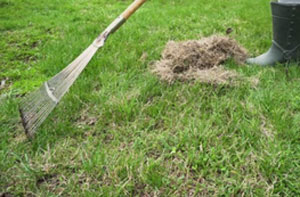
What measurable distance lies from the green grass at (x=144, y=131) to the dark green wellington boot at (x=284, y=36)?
137 millimetres

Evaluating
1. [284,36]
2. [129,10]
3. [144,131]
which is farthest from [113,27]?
[284,36]

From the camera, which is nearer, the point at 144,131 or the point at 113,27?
the point at 144,131

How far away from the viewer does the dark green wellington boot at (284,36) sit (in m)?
2.00

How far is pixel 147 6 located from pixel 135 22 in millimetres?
1092

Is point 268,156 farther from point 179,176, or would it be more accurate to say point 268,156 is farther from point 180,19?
point 180,19

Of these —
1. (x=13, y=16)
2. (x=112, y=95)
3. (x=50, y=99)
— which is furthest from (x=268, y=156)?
(x=13, y=16)

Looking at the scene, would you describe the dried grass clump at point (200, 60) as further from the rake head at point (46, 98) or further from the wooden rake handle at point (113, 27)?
the rake head at point (46, 98)

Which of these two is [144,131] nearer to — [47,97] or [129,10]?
[47,97]

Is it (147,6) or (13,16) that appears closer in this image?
(13,16)

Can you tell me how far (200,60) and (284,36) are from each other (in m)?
0.73

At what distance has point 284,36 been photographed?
210 centimetres

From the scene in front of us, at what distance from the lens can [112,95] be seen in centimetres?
Result: 186

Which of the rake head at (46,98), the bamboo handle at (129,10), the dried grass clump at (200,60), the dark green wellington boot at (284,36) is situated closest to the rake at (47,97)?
the rake head at (46,98)

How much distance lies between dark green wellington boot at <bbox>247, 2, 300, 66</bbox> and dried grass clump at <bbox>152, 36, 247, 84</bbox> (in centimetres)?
22
